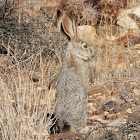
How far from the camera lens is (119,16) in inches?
345

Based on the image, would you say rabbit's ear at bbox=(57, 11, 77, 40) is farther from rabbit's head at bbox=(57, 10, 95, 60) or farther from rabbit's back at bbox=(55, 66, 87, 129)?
rabbit's back at bbox=(55, 66, 87, 129)

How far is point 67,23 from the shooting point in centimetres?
379

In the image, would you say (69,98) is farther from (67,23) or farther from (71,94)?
(67,23)

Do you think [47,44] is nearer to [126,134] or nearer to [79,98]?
[79,98]

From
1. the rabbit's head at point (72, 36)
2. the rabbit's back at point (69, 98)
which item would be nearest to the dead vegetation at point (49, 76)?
the rabbit's back at point (69, 98)

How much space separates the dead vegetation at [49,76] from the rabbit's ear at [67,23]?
0.58 meters

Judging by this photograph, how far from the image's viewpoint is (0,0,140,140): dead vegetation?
3.02 meters

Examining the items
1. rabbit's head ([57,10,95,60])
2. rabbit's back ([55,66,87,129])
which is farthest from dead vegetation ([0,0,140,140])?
rabbit's head ([57,10,95,60])

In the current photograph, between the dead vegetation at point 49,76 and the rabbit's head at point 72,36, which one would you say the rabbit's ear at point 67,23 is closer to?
the rabbit's head at point 72,36

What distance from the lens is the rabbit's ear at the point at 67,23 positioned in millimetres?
3760

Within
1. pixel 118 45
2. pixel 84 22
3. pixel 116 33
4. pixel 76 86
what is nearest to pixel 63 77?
pixel 76 86

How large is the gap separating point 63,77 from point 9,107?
31.5 inches

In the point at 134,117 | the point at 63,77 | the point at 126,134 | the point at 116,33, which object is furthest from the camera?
the point at 116,33

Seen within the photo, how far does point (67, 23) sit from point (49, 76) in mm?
1589
